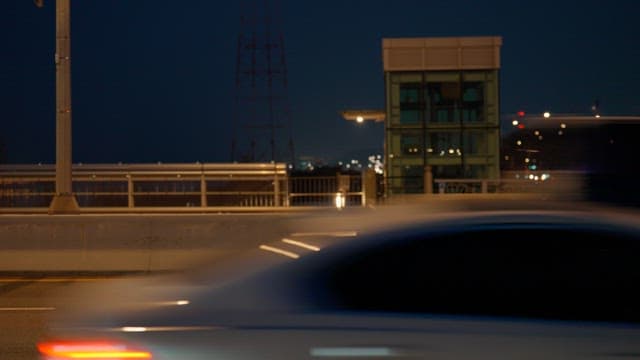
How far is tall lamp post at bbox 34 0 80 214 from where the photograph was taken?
18391 mm

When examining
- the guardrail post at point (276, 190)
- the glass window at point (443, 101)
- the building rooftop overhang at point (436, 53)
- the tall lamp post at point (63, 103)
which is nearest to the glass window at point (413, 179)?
the glass window at point (443, 101)

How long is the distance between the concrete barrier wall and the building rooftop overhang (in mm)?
19389

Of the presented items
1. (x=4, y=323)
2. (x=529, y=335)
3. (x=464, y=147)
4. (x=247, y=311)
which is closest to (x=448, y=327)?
(x=529, y=335)

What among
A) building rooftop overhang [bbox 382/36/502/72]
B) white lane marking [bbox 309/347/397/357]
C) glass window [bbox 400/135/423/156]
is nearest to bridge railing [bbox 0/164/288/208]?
glass window [bbox 400/135/423/156]

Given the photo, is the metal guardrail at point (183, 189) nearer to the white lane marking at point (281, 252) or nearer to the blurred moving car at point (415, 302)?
the white lane marking at point (281, 252)

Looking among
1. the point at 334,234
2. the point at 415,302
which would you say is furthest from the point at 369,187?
the point at 415,302

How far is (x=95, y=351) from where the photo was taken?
438 centimetres

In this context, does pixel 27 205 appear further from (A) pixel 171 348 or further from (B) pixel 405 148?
(A) pixel 171 348

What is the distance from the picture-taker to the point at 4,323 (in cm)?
1067

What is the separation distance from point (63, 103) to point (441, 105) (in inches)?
744

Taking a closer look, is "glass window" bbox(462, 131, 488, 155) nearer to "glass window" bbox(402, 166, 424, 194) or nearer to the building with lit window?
the building with lit window

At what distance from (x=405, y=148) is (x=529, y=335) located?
30.8 meters

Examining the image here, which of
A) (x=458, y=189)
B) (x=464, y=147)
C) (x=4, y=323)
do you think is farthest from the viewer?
(x=464, y=147)

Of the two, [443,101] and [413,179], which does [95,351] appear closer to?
[413,179]
